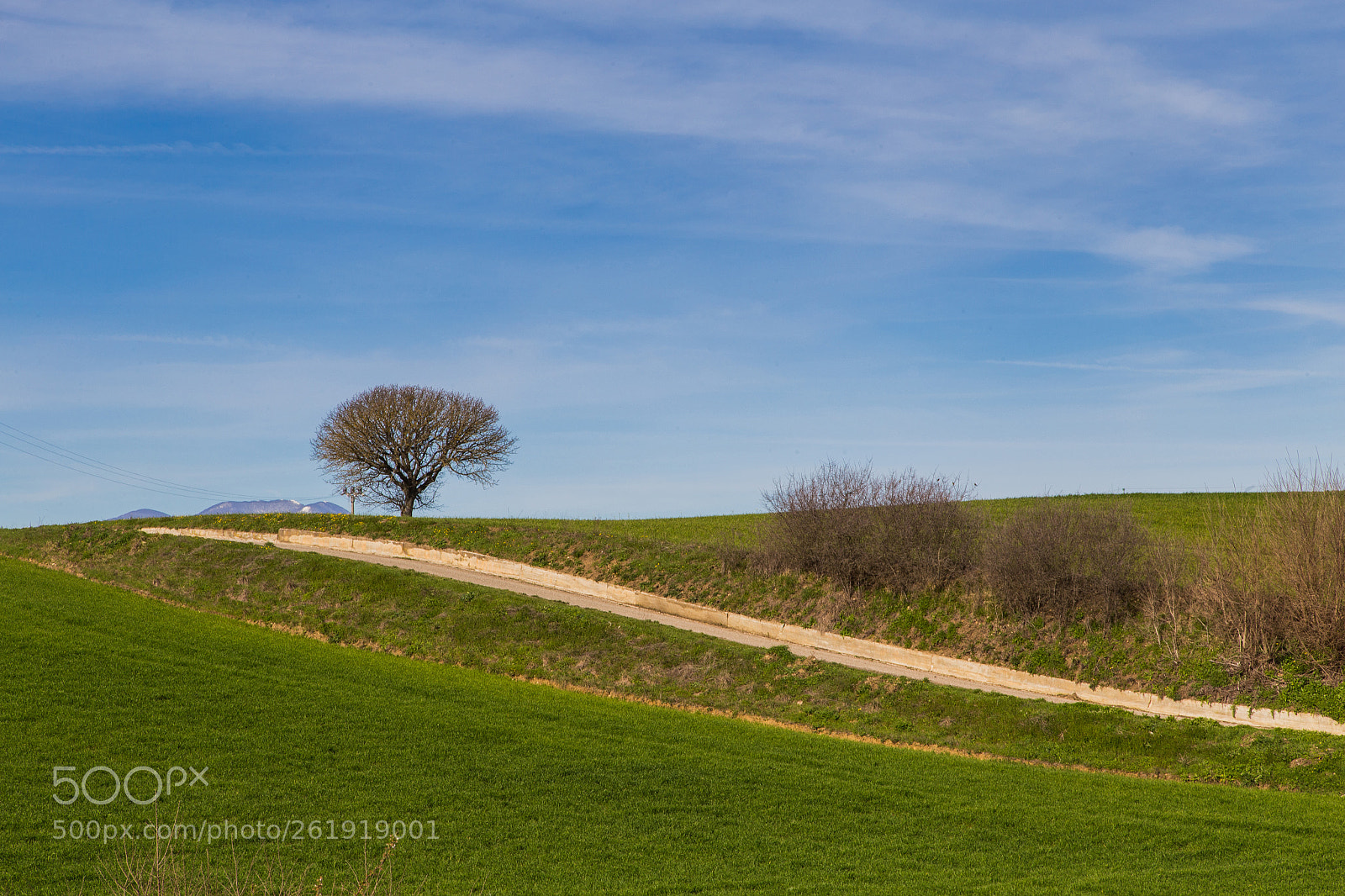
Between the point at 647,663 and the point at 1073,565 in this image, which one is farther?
the point at 1073,565

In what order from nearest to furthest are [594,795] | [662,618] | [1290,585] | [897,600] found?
[594,795]
[1290,585]
[897,600]
[662,618]

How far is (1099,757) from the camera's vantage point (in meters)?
21.6

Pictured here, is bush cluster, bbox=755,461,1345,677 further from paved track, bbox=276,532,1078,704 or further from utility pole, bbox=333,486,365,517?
utility pole, bbox=333,486,365,517

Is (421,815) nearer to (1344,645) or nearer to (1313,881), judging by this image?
(1313,881)

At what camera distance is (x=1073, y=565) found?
29.9m

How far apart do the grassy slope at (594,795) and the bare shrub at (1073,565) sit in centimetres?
1157

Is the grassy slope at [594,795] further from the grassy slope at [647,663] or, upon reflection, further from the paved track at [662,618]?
the paved track at [662,618]

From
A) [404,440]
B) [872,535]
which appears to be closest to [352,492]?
[404,440]

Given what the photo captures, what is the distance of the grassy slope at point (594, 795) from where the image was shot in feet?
40.5

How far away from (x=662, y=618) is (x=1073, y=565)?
14854mm

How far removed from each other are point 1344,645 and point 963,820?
52.1 feet

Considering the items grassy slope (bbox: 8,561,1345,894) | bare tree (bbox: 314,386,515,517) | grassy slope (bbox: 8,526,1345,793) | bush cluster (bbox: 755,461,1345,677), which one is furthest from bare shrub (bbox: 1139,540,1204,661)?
bare tree (bbox: 314,386,515,517)

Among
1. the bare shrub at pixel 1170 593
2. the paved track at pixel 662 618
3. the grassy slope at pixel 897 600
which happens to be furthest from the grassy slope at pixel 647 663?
the bare shrub at pixel 1170 593

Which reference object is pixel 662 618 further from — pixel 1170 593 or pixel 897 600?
pixel 1170 593
